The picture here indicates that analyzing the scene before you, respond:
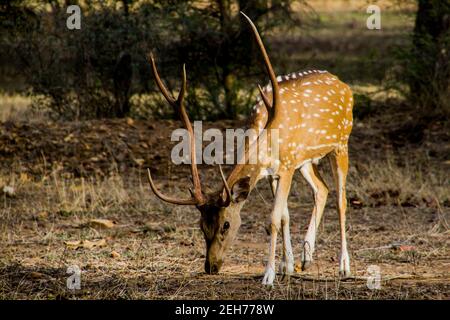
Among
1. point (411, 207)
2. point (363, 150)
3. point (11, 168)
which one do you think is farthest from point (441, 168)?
point (11, 168)

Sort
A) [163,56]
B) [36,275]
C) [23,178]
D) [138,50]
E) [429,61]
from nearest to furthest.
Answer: [36,275], [23,178], [138,50], [163,56], [429,61]

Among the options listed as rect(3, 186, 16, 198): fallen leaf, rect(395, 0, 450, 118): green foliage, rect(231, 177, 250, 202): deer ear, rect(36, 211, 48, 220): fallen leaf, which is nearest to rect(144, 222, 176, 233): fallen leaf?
rect(36, 211, 48, 220): fallen leaf

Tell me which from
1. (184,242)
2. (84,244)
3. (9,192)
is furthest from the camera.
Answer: (9,192)

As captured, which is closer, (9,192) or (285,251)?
(285,251)

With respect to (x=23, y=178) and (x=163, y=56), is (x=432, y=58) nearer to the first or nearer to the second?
(x=163, y=56)

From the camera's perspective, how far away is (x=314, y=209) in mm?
9156

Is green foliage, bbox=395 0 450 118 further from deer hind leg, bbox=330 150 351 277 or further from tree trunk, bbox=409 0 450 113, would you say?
deer hind leg, bbox=330 150 351 277

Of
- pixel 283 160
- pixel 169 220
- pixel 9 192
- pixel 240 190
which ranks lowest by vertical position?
pixel 169 220

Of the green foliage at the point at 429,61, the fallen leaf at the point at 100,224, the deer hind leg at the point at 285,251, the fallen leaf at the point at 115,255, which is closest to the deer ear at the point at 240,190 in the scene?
the deer hind leg at the point at 285,251

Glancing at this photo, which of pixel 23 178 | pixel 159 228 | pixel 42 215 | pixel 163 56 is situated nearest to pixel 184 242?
pixel 159 228

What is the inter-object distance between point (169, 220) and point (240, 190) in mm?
3001

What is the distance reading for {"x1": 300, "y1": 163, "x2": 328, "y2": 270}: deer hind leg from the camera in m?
8.68

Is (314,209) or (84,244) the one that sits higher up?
(314,209)

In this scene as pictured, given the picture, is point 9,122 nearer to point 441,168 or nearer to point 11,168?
point 11,168
